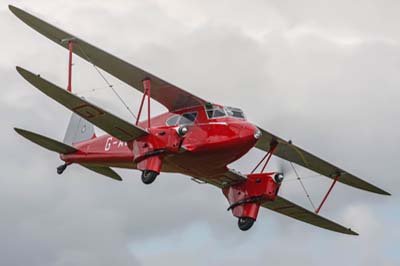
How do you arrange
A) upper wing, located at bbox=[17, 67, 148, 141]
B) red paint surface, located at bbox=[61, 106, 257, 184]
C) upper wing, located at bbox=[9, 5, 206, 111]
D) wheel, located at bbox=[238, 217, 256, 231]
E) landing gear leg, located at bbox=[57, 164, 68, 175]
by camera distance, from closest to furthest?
upper wing, located at bbox=[17, 67, 148, 141] → red paint surface, located at bbox=[61, 106, 257, 184] → upper wing, located at bbox=[9, 5, 206, 111] → wheel, located at bbox=[238, 217, 256, 231] → landing gear leg, located at bbox=[57, 164, 68, 175]

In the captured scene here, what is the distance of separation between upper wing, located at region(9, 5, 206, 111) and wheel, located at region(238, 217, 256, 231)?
6394 millimetres

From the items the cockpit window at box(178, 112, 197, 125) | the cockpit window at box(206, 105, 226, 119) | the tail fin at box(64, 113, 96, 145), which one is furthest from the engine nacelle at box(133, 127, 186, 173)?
the tail fin at box(64, 113, 96, 145)

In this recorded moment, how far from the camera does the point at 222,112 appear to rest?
43.2 m

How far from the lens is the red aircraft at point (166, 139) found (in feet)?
138

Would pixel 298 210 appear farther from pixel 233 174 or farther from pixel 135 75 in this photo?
pixel 135 75

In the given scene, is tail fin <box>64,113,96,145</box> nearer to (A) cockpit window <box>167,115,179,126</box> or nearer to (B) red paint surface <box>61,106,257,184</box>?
(B) red paint surface <box>61,106,257,184</box>

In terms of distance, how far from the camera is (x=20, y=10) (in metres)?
42.4

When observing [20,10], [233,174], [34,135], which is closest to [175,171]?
[233,174]

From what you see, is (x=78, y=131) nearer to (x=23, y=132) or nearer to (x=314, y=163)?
Result: (x=23, y=132)

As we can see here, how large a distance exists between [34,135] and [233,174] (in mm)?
8964

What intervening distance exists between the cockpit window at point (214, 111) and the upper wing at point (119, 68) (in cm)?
51

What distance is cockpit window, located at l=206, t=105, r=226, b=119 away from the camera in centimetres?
4316

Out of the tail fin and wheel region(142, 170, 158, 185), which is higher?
the tail fin

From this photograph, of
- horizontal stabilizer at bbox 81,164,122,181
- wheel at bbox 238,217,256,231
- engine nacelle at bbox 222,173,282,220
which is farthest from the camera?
horizontal stabilizer at bbox 81,164,122,181
